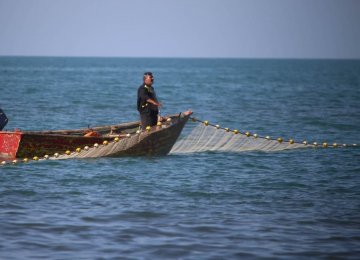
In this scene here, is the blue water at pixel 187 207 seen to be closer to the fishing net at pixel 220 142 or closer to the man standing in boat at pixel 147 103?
the fishing net at pixel 220 142

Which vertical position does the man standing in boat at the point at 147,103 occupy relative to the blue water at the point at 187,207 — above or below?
above

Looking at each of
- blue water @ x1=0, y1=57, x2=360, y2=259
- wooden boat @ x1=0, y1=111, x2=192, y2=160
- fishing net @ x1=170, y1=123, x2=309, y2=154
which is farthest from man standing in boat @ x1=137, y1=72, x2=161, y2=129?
fishing net @ x1=170, y1=123, x2=309, y2=154

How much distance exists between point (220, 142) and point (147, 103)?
3.24 m

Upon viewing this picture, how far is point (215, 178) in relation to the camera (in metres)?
16.1

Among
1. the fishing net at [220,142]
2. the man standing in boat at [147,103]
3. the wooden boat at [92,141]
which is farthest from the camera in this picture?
the fishing net at [220,142]

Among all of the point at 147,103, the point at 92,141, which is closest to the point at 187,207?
the point at 92,141

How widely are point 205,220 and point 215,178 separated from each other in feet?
14.3

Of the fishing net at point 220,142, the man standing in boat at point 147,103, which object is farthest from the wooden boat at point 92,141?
the fishing net at point 220,142

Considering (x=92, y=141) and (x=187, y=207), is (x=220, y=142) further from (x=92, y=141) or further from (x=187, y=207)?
(x=187, y=207)

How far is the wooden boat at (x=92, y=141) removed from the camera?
1650cm

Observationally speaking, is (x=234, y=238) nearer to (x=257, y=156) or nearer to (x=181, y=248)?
(x=181, y=248)

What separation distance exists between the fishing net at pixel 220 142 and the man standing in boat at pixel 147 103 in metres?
1.86

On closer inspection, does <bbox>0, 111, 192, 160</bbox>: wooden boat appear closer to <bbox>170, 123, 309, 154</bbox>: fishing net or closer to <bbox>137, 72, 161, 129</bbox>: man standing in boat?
<bbox>137, 72, 161, 129</bbox>: man standing in boat

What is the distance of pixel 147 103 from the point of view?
17.5m
